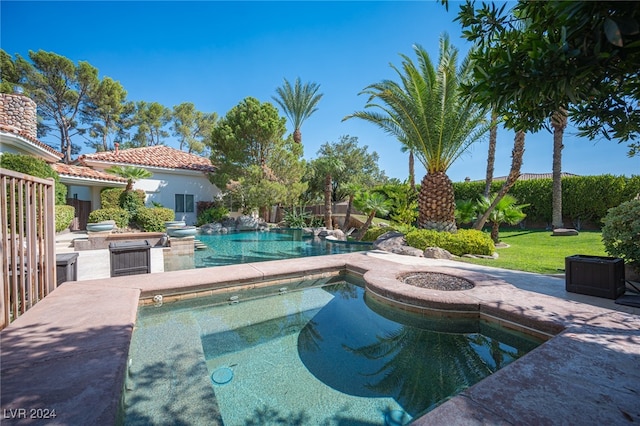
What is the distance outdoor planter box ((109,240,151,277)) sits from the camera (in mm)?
6102

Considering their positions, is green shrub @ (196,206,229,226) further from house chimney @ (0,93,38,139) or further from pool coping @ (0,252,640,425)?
pool coping @ (0,252,640,425)

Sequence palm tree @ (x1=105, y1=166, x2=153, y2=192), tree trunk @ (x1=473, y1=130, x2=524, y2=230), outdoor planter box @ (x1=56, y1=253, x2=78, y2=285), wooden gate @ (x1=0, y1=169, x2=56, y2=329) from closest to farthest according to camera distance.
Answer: wooden gate @ (x1=0, y1=169, x2=56, y2=329) → outdoor planter box @ (x1=56, y1=253, x2=78, y2=285) → tree trunk @ (x1=473, y1=130, x2=524, y2=230) → palm tree @ (x1=105, y1=166, x2=153, y2=192)

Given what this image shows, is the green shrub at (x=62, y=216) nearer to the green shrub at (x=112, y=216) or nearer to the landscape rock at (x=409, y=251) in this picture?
the green shrub at (x=112, y=216)

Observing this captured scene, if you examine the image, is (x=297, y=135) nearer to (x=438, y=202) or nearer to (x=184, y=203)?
(x=184, y=203)

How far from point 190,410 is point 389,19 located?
11.8 meters

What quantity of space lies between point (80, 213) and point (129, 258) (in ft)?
52.2

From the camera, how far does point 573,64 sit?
62.0 inches

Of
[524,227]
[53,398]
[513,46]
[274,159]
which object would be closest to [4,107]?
[274,159]

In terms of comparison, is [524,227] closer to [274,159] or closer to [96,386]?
[274,159]

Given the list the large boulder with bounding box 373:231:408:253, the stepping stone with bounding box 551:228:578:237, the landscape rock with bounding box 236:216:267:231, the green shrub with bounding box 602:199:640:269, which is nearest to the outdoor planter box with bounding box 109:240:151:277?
the large boulder with bounding box 373:231:408:253

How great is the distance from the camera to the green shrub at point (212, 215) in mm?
21500

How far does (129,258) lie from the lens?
20.6ft

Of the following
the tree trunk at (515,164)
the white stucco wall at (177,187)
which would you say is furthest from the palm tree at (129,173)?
the tree trunk at (515,164)

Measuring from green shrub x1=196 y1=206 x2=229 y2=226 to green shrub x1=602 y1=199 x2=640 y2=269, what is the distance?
21338 mm
